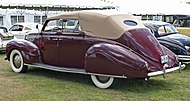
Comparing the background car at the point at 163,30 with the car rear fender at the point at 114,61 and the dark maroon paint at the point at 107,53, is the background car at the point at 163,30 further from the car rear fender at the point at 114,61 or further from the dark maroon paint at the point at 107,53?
the car rear fender at the point at 114,61

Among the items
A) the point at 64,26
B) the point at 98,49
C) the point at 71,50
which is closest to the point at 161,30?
the point at 64,26

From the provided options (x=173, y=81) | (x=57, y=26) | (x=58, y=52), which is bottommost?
(x=173, y=81)

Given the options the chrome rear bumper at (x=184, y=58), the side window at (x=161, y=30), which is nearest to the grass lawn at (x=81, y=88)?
the chrome rear bumper at (x=184, y=58)

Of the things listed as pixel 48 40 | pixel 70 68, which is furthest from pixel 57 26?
pixel 70 68

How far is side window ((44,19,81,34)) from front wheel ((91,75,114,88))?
1.22 metres

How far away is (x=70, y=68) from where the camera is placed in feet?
24.4

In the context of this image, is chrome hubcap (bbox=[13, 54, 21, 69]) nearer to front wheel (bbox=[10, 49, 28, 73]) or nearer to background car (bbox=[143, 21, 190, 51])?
front wheel (bbox=[10, 49, 28, 73])

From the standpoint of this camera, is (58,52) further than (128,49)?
Yes

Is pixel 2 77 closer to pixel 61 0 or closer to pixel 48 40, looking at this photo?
pixel 48 40

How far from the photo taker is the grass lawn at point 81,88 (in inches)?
240

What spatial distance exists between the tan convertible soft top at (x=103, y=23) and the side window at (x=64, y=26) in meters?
0.15

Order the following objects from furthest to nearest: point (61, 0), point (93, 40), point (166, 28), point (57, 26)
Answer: point (61, 0), point (166, 28), point (57, 26), point (93, 40)

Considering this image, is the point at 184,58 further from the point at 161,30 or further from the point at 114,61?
the point at 114,61

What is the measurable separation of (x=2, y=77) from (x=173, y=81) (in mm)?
4207
